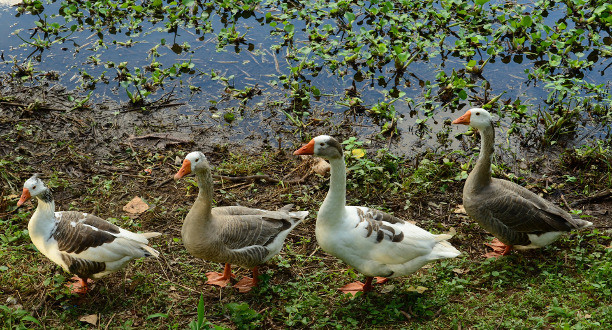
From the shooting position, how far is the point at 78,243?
425 centimetres

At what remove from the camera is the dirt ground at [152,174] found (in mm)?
5188

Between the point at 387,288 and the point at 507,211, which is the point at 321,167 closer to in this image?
the point at 387,288

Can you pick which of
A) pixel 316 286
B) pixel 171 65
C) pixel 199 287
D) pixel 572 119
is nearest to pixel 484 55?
pixel 572 119

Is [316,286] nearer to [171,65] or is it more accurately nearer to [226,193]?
[226,193]

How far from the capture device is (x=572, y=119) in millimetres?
6895

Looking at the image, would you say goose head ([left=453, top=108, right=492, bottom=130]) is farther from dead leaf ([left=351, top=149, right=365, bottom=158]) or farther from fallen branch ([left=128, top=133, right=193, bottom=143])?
fallen branch ([left=128, top=133, right=193, bottom=143])

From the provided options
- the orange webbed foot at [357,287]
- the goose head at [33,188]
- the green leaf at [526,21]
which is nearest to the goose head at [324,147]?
the orange webbed foot at [357,287]

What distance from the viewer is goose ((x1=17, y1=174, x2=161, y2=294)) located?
4.23 meters

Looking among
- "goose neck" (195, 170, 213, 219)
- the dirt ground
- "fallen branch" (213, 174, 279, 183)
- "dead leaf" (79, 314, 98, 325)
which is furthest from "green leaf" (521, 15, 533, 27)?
"dead leaf" (79, 314, 98, 325)

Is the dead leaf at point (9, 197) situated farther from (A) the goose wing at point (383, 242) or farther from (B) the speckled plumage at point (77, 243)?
(A) the goose wing at point (383, 242)

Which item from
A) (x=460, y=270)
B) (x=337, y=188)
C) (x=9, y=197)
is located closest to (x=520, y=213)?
(x=460, y=270)

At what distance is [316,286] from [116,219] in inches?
86.1

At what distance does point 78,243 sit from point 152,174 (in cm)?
186

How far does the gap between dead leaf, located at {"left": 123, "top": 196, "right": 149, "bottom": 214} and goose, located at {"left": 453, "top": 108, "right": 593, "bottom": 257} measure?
3.25 m
